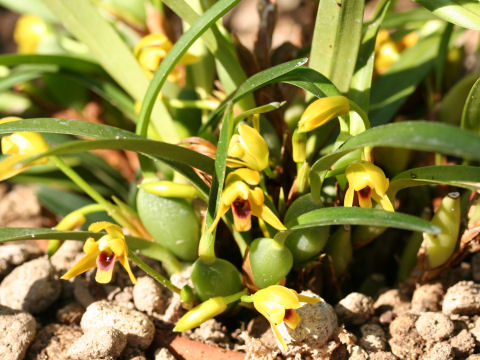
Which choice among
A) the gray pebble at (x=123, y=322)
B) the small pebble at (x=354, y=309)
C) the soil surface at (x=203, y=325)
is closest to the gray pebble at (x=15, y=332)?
the soil surface at (x=203, y=325)

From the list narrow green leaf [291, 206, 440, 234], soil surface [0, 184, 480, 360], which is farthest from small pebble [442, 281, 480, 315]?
narrow green leaf [291, 206, 440, 234]

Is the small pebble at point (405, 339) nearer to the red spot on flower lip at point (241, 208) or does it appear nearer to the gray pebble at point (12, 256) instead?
the red spot on flower lip at point (241, 208)

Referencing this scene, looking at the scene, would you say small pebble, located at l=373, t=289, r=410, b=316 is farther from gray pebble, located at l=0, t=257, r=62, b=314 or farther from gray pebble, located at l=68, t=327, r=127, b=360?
gray pebble, located at l=0, t=257, r=62, b=314

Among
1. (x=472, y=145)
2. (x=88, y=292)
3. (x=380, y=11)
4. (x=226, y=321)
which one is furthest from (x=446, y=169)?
(x=88, y=292)

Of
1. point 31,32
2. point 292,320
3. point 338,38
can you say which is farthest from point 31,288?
A: point 31,32

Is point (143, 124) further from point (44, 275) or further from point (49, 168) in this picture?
point (49, 168)

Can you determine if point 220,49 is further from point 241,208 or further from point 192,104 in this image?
point 241,208
